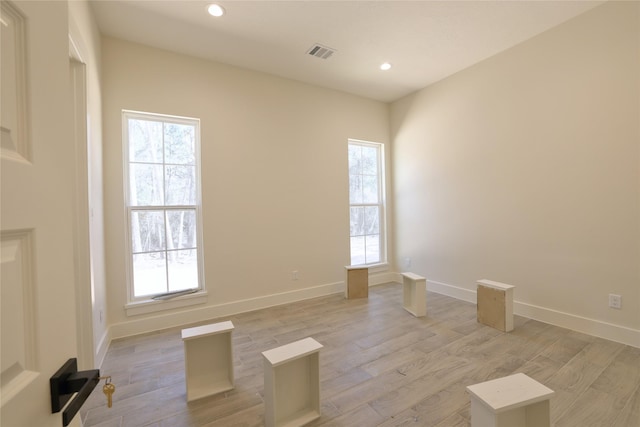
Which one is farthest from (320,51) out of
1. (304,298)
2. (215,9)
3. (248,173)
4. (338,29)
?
(304,298)

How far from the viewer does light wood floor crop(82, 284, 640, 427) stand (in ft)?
5.35

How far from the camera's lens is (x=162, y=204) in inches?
118

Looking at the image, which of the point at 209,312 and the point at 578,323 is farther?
the point at 209,312

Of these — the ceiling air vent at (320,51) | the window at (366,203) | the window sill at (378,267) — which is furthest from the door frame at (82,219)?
the window sill at (378,267)

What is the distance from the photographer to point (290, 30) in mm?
2717

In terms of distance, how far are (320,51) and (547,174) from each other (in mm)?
2792

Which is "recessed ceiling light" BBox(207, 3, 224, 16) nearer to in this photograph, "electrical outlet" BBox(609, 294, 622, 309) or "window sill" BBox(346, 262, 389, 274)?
"window sill" BBox(346, 262, 389, 274)

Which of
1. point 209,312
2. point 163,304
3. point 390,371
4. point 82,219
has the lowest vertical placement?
point 390,371

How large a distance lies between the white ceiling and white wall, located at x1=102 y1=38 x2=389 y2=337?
0.30 metres

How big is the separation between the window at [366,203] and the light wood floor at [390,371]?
1.48m

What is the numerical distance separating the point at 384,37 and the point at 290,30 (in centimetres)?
99

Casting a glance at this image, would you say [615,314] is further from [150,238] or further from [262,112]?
[150,238]

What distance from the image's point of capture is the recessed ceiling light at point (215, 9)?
2359 millimetres

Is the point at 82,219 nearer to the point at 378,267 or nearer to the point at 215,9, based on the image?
the point at 215,9
